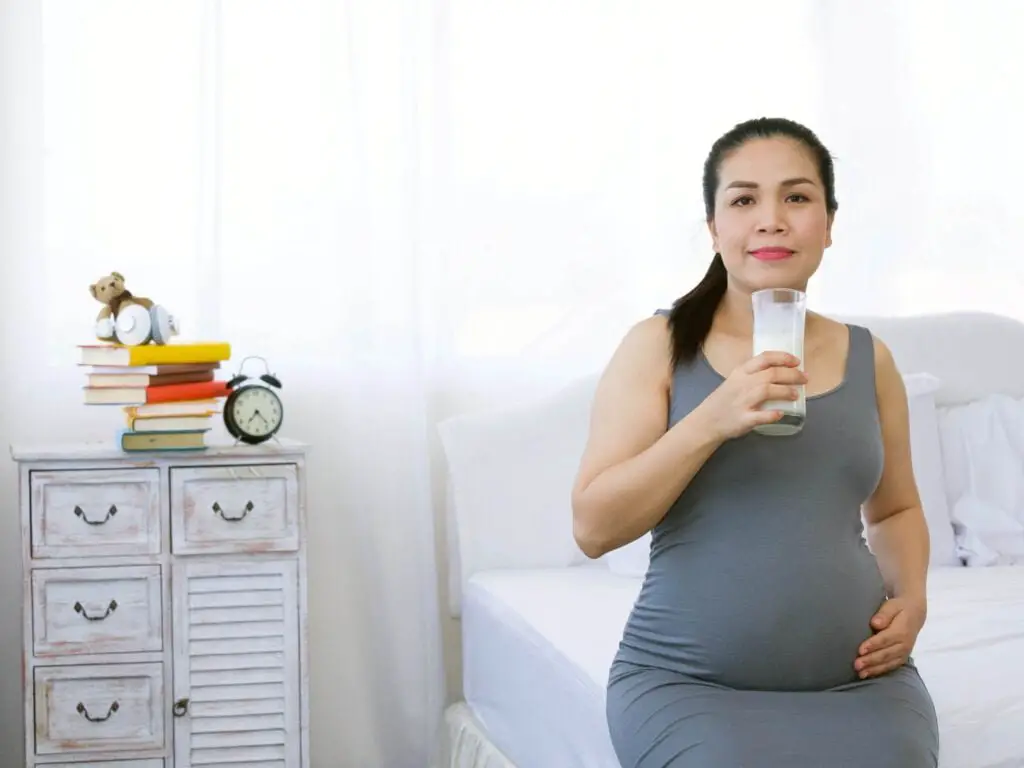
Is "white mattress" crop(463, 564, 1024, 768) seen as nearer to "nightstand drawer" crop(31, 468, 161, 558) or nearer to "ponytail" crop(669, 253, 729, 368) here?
"ponytail" crop(669, 253, 729, 368)

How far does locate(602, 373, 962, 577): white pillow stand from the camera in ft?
8.80

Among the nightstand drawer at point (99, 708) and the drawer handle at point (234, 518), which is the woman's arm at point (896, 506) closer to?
the drawer handle at point (234, 518)

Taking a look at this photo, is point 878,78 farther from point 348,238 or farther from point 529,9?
point 348,238

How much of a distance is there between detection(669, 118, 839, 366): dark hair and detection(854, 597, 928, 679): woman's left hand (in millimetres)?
369

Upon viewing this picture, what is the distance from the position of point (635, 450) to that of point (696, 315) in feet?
0.67

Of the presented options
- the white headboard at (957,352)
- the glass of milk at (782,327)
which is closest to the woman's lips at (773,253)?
the glass of milk at (782,327)

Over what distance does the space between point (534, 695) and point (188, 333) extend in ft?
3.65

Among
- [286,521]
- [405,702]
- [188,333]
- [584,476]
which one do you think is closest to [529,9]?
[188,333]

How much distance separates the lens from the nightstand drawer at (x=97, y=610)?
2379 millimetres

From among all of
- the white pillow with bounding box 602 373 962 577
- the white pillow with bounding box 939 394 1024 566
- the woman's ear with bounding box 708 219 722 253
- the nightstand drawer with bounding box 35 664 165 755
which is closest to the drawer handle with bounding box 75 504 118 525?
the nightstand drawer with bounding box 35 664 165 755

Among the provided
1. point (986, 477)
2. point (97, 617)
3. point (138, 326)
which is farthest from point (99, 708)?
point (986, 477)

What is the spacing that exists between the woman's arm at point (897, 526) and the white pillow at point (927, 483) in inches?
38.4

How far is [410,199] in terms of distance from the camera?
9.54 ft

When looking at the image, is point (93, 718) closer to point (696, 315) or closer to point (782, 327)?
point (696, 315)
